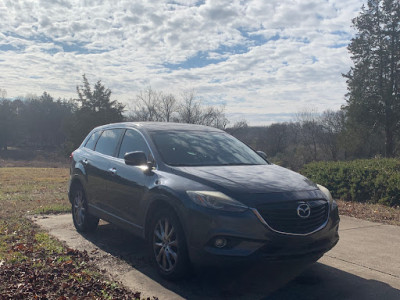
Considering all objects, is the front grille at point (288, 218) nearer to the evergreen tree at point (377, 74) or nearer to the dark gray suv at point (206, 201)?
the dark gray suv at point (206, 201)

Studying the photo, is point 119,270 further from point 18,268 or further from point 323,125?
point 323,125

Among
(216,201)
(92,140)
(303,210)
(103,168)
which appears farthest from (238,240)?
(92,140)

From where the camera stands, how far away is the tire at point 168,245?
14.1 feet

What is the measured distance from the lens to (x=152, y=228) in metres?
4.81

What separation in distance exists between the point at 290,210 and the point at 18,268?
330 cm

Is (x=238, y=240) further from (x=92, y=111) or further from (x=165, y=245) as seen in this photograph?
(x=92, y=111)

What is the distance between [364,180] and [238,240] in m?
7.83

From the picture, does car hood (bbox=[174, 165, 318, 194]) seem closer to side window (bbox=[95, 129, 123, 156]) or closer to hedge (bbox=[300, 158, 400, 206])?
side window (bbox=[95, 129, 123, 156])

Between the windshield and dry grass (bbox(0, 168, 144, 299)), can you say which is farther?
the windshield

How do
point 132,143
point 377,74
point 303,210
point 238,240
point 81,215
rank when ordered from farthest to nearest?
point 377,74
point 81,215
point 132,143
point 303,210
point 238,240

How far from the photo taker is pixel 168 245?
451cm

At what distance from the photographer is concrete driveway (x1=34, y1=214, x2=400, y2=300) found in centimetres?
423

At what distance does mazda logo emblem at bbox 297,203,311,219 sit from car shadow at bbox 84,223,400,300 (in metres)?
0.50

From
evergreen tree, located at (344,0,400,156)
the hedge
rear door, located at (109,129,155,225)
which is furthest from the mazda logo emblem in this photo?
evergreen tree, located at (344,0,400,156)
